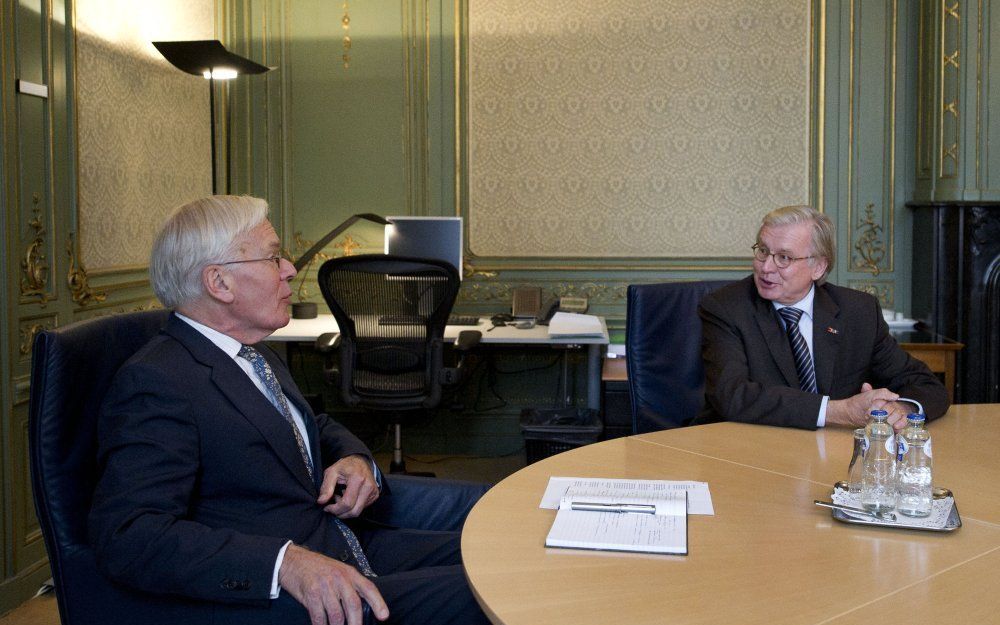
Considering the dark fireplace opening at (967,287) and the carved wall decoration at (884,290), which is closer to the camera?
the dark fireplace opening at (967,287)

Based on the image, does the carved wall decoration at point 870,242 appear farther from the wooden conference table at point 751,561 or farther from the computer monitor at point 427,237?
the wooden conference table at point 751,561

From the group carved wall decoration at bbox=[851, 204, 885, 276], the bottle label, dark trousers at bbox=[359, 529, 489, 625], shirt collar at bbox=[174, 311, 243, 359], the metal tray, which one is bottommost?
dark trousers at bbox=[359, 529, 489, 625]

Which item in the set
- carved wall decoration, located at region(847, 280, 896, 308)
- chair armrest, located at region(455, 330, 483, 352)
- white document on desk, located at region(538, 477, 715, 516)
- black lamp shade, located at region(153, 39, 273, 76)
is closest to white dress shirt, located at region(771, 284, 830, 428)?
white document on desk, located at region(538, 477, 715, 516)

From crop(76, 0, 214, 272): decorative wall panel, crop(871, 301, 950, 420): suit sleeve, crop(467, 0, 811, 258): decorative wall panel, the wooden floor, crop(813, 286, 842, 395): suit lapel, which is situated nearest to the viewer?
crop(871, 301, 950, 420): suit sleeve

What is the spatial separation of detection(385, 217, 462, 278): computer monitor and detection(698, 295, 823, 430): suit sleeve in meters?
2.22

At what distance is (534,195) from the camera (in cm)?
505

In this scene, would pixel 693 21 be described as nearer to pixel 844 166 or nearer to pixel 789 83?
pixel 789 83

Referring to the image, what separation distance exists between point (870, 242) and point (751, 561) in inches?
158

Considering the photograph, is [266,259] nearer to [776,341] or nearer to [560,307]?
[776,341]

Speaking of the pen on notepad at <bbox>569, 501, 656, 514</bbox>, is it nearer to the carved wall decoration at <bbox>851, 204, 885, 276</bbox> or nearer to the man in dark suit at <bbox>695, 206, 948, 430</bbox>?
the man in dark suit at <bbox>695, 206, 948, 430</bbox>

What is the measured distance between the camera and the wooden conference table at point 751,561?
1.16 metres

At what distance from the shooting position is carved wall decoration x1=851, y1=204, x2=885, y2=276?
495 centimetres

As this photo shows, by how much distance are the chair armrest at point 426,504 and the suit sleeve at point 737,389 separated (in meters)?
0.68

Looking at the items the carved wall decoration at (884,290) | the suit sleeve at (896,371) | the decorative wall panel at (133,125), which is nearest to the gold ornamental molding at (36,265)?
the decorative wall panel at (133,125)
